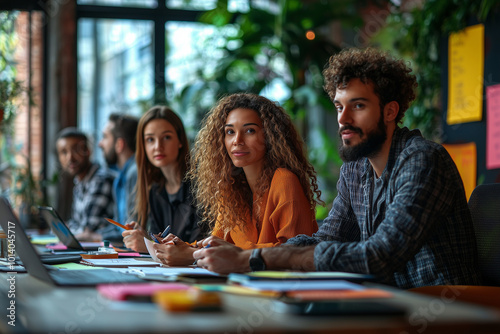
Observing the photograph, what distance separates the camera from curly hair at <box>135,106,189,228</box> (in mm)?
2928

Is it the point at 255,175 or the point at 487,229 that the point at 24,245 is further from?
the point at 487,229

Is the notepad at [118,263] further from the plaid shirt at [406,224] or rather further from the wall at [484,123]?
the wall at [484,123]

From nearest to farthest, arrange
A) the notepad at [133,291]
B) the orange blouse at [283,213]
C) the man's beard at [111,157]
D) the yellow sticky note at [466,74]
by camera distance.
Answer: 1. the notepad at [133,291]
2. the orange blouse at [283,213]
3. the yellow sticky note at [466,74]
4. the man's beard at [111,157]

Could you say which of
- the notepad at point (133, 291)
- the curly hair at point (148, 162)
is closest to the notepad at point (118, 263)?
the notepad at point (133, 291)

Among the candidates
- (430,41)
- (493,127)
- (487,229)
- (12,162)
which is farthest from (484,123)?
(12,162)

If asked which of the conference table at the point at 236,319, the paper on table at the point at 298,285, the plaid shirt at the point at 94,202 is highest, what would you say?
the conference table at the point at 236,319

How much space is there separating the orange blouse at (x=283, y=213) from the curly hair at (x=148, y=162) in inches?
32.3

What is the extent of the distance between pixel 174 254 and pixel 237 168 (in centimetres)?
61

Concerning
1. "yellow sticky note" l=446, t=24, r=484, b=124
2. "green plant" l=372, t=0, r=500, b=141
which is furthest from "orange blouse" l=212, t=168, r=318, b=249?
"green plant" l=372, t=0, r=500, b=141

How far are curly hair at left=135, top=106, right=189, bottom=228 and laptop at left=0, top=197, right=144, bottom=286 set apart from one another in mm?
1332

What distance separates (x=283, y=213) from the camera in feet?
→ 6.90

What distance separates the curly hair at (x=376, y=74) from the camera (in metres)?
1.87

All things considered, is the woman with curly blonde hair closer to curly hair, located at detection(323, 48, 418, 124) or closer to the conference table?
curly hair, located at detection(323, 48, 418, 124)

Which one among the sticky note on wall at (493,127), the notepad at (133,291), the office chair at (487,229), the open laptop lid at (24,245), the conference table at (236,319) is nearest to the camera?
the conference table at (236,319)
